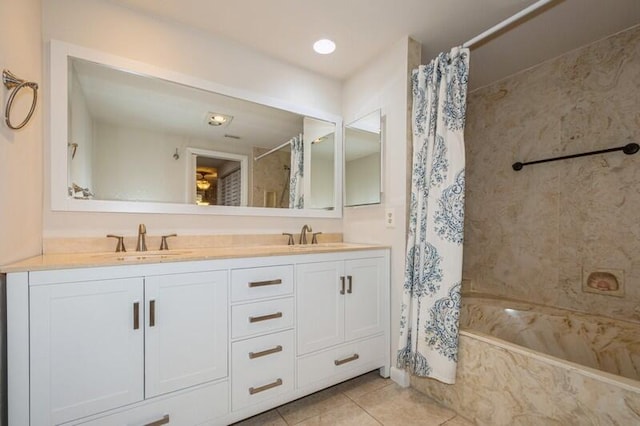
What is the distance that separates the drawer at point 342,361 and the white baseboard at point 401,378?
0.34ft

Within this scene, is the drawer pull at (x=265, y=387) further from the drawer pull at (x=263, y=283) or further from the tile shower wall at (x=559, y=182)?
the tile shower wall at (x=559, y=182)

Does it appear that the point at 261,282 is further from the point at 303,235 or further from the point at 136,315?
the point at 303,235

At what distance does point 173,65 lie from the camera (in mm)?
1783

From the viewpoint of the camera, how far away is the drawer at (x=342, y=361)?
64.6 inches

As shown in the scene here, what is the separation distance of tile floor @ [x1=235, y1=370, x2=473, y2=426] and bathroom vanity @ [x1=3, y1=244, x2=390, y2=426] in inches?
3.7

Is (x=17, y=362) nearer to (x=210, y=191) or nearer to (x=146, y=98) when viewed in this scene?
(x=210, y=191)

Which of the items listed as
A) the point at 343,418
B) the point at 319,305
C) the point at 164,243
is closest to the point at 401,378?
the point at 343,418

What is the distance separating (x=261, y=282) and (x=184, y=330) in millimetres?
400

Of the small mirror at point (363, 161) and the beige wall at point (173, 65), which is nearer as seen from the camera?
the beige wall at point (173, 65)

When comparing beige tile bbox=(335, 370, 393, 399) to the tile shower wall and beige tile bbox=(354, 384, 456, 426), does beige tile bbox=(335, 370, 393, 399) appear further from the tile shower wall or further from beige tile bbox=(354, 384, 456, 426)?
the tile shower wall

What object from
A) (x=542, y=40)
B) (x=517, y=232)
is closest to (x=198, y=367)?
(x=517, y=232)

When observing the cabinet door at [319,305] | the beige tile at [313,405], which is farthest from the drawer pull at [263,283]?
the beige tile at [313,405]

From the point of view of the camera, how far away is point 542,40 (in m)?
1.98

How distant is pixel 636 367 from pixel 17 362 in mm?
2860
